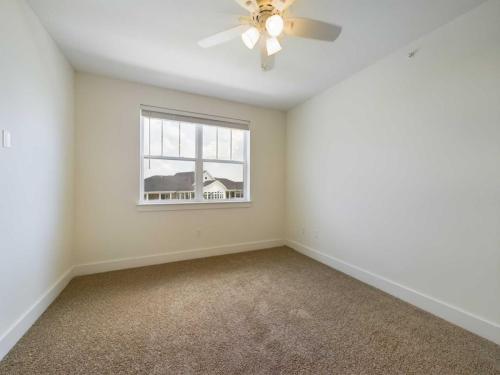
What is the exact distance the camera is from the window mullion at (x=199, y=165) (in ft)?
10.9

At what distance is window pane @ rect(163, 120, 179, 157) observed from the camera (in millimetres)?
3111

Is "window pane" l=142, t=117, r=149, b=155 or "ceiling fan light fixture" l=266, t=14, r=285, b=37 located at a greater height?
"ceiling fan light fixture" l=266, t=14, r=285, b=37

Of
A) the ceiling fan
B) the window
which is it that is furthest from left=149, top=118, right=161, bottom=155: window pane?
the ceiling fan

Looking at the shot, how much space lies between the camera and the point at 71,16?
1751 millimetres

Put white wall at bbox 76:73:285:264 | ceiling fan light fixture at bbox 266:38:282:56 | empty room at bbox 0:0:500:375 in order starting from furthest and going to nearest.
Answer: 1. white wall at bbox 76:73:285:264
2. ceiling fan light fixture at bbox 266:38:282:56
3. empty room at bbox 0:0:500:375

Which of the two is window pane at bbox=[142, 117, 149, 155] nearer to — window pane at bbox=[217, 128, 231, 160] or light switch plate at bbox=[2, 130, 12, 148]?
window pane at bbox=[217, 128, 231, 160]

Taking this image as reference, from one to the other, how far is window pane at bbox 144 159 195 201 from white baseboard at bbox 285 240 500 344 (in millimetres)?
2328

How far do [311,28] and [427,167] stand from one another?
1586 mm

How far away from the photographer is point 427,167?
1.94 m

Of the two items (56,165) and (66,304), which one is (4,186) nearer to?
(56,165)

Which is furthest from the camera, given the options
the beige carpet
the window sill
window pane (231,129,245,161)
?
window pane (231,129,245,161)

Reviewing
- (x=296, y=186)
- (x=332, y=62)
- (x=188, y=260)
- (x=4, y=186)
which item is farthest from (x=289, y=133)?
(x=4, y=186)

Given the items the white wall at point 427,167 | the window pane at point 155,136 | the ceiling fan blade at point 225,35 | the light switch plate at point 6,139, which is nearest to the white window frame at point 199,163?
the window pane at point 155,136

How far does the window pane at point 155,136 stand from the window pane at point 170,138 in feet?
0.23
